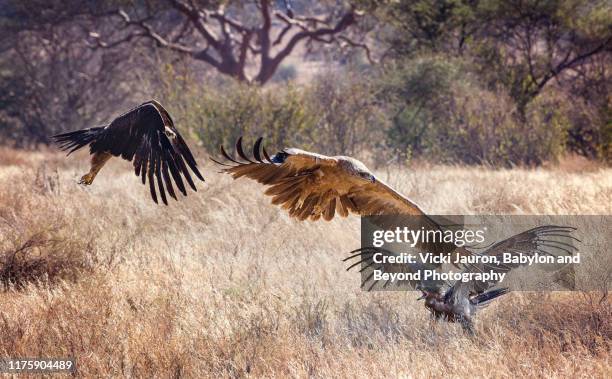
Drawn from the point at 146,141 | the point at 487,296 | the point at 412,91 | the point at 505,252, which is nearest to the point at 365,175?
the point at 505,252

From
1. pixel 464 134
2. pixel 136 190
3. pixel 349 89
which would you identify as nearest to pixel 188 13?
pixel 349 89

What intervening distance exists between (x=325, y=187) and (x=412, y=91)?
37.5ft

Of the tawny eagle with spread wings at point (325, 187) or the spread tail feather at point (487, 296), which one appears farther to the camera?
the spread tail feather at point (487, 296)

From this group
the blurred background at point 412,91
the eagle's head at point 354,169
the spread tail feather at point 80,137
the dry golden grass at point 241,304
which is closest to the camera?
the eagle's head at point 354,169

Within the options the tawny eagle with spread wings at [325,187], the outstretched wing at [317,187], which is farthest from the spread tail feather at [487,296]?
the outstretched wing at [317,187]

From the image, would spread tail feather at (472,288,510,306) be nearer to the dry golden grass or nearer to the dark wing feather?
the dry golden grass

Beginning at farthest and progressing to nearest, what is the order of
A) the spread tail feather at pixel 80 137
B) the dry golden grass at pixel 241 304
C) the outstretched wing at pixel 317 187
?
the spread tail feather at pixel 80 137 < the dry golden grass at pixel 241 304 < the outstretched wing at pixel 317 187

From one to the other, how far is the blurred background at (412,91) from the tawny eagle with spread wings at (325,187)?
25.8 ft

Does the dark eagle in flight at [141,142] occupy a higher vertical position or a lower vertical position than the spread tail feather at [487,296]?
higher

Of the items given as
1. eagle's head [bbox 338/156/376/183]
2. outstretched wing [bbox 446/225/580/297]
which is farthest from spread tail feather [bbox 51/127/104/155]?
outstretched wing [bbox 446/225/580/297]

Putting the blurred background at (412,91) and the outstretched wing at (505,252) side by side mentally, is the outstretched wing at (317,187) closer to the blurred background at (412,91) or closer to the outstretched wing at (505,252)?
the outstretched wing at (505,252)

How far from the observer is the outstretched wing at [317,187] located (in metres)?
4.84

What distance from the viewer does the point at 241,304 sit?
6531 millimetres

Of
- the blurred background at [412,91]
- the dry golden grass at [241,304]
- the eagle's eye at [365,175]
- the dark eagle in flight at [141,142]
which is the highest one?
the blurred background at [412,91]
